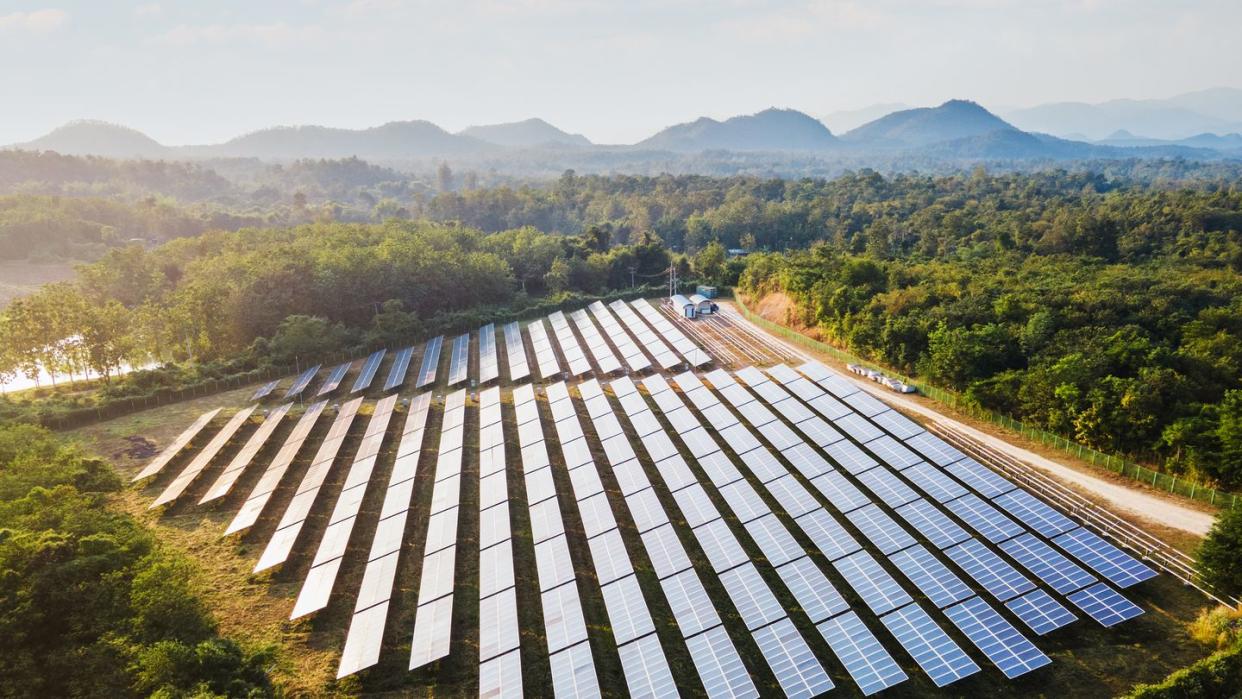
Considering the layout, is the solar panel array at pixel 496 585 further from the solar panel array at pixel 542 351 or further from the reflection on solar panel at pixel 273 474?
the solar panel array at pixel 542 351

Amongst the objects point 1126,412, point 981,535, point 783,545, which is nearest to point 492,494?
point 783,545

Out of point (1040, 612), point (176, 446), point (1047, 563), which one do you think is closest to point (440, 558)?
point (1040, 612)

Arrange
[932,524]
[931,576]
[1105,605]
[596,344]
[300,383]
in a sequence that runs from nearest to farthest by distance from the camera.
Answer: [1105,605] → [931,576] → [932,524] → [300,383] → [596,344]

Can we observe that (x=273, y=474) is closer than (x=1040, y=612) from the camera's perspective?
No

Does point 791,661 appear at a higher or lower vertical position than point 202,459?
lower

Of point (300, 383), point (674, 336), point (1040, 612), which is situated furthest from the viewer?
point (674, 336)

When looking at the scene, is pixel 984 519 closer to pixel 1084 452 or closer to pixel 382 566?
pixel 1084 452

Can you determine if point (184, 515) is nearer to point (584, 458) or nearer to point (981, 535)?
point (584, 458)
